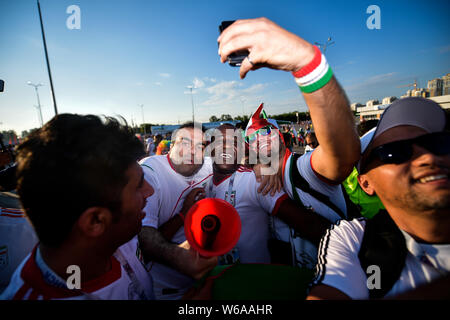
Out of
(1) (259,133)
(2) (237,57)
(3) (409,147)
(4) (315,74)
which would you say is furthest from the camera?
(1) (259,133)

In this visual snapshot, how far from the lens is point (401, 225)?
4.50ft

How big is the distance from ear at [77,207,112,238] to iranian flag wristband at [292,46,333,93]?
138 cm

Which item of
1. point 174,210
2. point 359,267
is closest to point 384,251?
point 359,267

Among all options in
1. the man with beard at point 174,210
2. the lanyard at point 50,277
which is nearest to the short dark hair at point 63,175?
the lanyard at point 50,277

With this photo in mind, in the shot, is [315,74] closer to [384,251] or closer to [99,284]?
[384,251]

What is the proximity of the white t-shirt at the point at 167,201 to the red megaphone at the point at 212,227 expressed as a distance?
2.18 feet

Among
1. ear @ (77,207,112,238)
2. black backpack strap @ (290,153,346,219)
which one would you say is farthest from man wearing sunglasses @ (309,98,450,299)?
→ ear @ (77,207,112,238)

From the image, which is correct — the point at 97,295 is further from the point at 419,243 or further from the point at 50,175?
the point at 419,243

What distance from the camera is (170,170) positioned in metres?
2.61

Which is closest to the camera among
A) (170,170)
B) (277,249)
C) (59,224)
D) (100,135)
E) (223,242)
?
(59,224)

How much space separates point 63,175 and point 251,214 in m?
1.69
